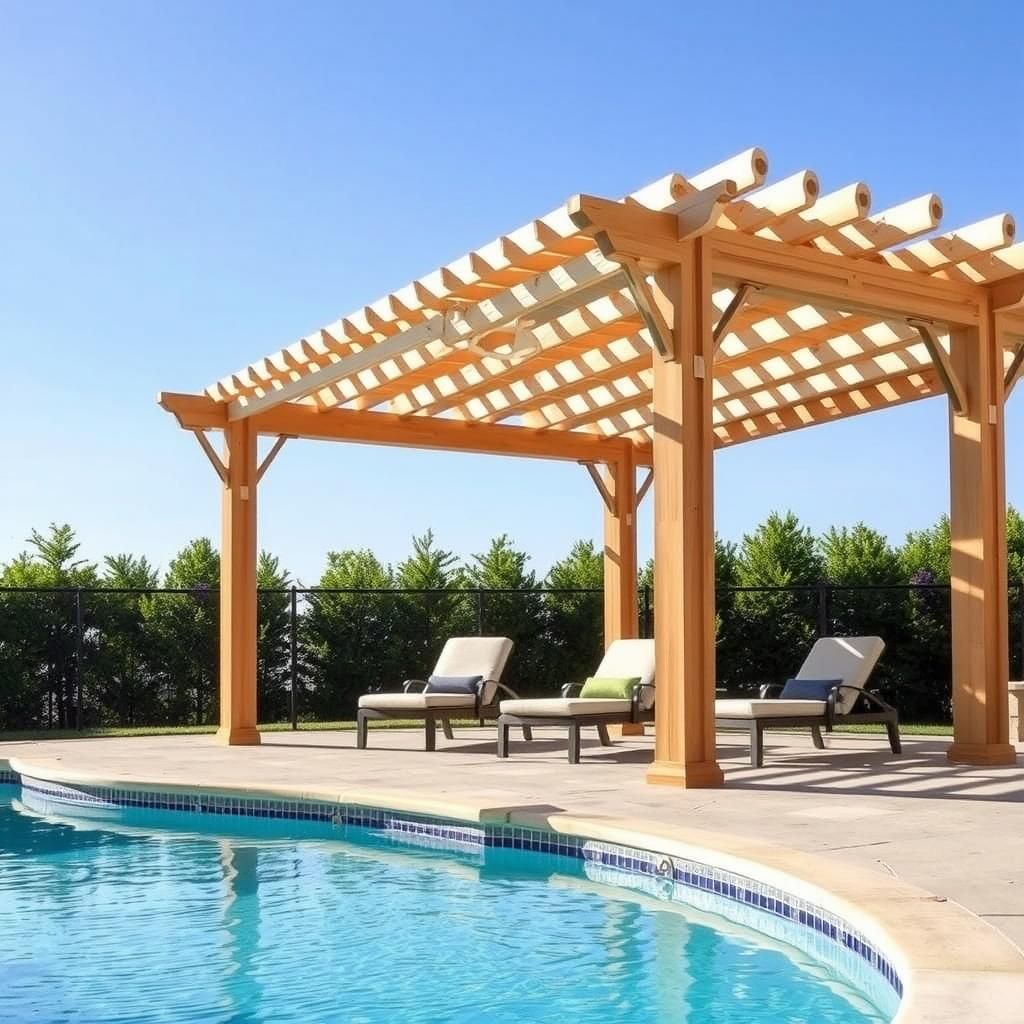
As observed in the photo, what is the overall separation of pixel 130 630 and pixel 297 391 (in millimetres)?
5445

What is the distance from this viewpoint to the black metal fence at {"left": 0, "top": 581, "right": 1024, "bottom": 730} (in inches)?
577

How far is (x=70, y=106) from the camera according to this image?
1363cm

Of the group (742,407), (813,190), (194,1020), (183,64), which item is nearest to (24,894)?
(194,1020)

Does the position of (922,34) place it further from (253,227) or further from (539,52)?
(253,227)

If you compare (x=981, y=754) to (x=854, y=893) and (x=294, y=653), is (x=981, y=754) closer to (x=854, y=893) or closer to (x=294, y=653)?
(x=854, y=893)

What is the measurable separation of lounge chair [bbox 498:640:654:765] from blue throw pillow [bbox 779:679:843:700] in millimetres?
1056

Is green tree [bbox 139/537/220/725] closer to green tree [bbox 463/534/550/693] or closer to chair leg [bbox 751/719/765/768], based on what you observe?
green tree [bbox 463/534/550/693]

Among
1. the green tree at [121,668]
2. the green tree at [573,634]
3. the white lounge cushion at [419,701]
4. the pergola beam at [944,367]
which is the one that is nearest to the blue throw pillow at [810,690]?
the pergola beam at [944,367]

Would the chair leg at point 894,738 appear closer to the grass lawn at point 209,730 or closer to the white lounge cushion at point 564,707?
the white lounge cushion at point 564,707

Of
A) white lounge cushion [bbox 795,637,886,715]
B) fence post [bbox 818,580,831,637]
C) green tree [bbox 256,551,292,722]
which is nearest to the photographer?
white lounge cushion [bbox 795,637,886,715]

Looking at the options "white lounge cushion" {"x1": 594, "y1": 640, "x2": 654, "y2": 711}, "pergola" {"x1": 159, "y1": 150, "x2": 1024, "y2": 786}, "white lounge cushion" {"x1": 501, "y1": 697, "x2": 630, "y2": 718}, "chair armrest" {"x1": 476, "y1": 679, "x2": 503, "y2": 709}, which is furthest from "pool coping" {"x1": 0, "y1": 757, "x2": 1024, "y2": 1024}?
"white lounge cushion" {"x1": 594, "y1": 640, "x2": 654, "y2": 711}

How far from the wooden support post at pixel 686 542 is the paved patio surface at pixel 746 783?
0.29m

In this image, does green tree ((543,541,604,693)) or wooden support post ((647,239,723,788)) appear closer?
wooden support post ((647,239,723,788))

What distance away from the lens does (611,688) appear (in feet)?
33.8
